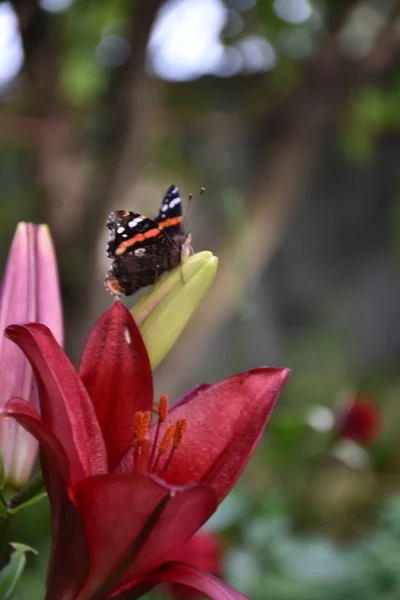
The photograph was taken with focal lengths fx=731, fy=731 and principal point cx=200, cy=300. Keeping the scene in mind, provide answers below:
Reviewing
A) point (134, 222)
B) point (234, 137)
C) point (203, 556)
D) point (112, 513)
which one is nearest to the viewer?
point (112, 513)

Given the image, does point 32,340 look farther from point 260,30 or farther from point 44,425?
point 260,30

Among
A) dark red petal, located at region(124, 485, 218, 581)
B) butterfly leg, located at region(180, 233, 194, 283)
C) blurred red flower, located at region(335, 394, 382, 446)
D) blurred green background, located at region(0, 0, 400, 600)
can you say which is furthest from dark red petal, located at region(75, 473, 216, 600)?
blurred red flower, located at region(335, 394, 382, 446)

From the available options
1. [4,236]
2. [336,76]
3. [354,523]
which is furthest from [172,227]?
[354,523]

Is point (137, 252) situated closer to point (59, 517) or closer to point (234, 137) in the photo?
point (59, 517)

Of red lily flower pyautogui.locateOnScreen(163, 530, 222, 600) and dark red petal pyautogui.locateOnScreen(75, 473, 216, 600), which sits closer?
dark red petal pyautogui.locateOnScreen(75, 473, 216, 600)

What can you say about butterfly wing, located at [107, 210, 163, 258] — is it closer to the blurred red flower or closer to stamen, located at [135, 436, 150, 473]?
stamen, located at [135, 436, 150, 473]

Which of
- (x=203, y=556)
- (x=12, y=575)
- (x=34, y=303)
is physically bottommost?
(x=203, y=556)

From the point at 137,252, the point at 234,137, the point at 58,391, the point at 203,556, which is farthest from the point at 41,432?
the point at 234,137
